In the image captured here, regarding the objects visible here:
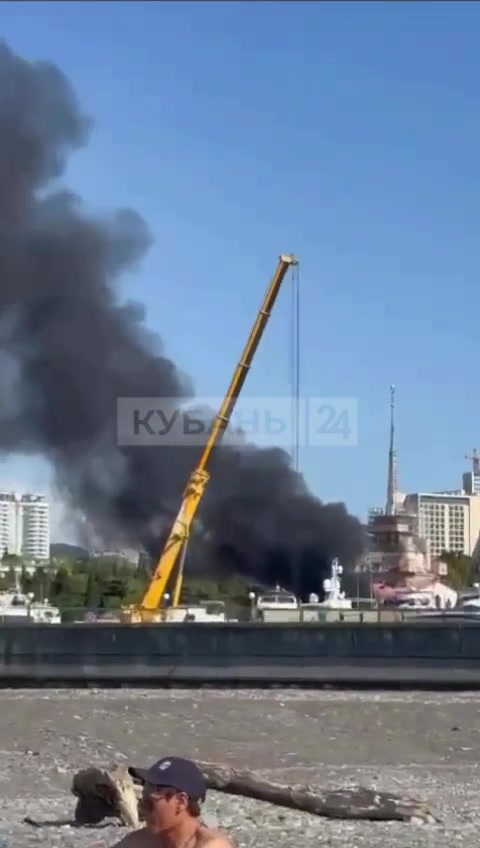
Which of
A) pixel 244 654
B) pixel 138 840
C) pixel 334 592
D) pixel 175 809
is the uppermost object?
pixel 334 592

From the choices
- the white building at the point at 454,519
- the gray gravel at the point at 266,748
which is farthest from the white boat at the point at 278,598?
the white building at the point at 454,519

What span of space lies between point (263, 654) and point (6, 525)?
155m

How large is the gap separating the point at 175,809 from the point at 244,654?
20762 mm

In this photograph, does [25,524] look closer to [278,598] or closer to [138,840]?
[278,598]

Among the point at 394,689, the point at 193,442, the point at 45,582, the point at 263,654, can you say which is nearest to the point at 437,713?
the point at 394,689

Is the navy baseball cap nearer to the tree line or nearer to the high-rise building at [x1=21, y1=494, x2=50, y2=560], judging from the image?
the tree line

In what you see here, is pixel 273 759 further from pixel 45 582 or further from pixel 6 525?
pixel 6 525

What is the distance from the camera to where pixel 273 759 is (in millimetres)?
16109

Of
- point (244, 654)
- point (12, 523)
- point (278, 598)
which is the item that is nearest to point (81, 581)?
point (278, 598)

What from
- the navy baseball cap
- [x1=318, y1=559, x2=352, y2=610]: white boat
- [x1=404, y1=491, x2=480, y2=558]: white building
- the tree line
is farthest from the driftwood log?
[x1=404, y1=491, x2=480, y2=558]: white building

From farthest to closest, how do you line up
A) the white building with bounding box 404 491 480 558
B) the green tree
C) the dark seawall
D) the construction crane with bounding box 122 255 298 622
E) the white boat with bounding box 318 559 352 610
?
the white building with bounding box 404 491 480 558 → the green tree → the white boat with bounding box 318 559 352 610 → the construction crane with bounding box 122 255 298 622 → the dark seawall

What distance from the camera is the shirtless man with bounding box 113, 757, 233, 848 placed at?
425cm

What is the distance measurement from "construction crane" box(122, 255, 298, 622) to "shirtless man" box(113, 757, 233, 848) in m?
38.4

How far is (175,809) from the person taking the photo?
4273 millimetres
